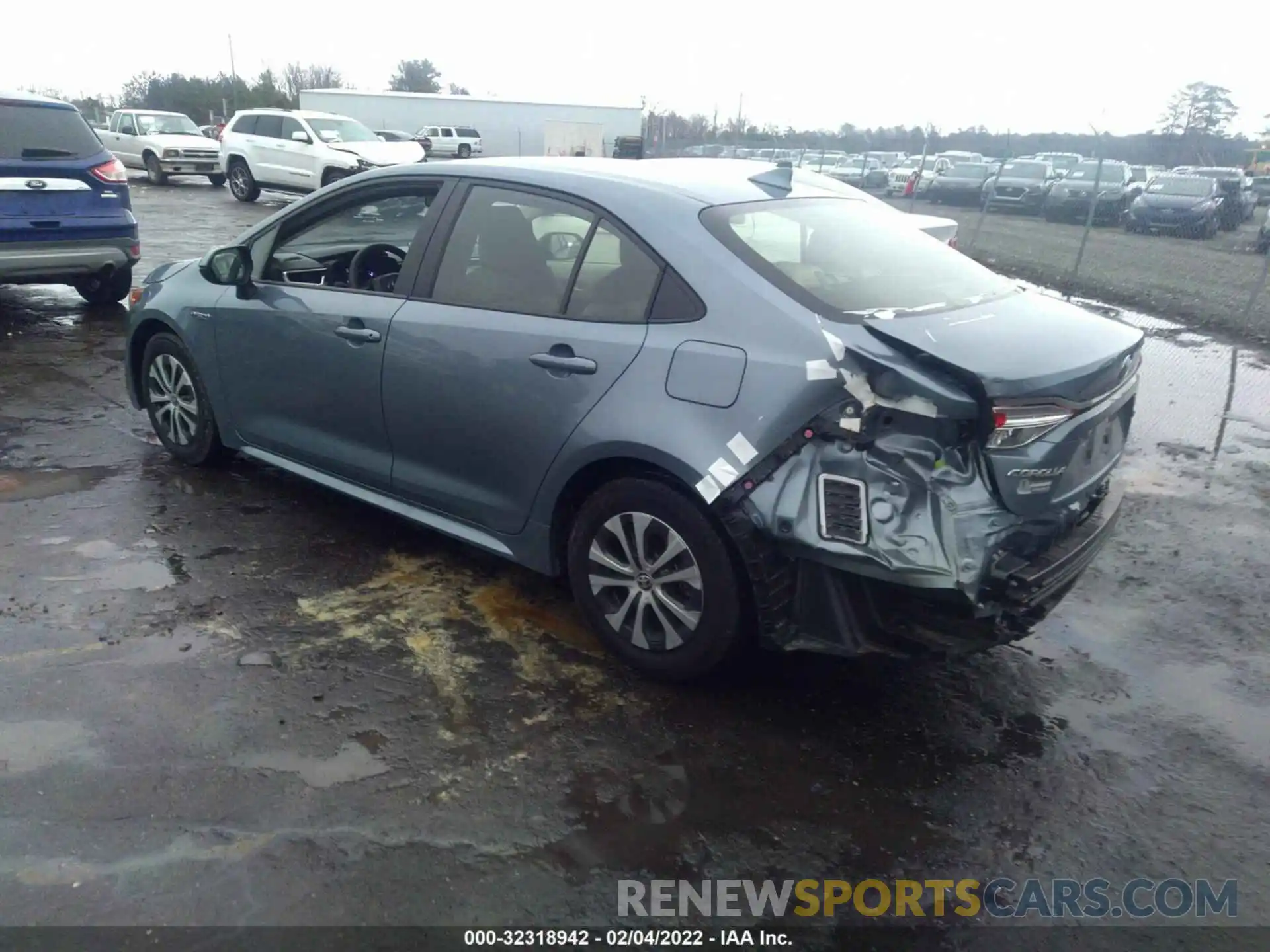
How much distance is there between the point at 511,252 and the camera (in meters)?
3.87

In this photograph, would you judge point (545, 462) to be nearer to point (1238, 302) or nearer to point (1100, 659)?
point (1100, 659)

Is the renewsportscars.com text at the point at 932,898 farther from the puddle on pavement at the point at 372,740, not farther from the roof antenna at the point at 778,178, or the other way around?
the roof antenna at the point at 778,178

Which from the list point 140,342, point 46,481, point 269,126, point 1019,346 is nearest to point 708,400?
point 1019,346

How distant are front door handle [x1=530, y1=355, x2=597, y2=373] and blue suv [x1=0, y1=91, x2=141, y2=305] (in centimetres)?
644

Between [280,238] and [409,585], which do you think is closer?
[409,585]

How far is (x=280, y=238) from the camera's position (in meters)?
4.75

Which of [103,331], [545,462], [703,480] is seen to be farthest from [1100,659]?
[103,331]

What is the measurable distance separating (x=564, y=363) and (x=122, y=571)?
7.30 feet

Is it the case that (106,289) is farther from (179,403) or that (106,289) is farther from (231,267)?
(231,267)

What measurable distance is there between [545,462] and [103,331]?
6.86m

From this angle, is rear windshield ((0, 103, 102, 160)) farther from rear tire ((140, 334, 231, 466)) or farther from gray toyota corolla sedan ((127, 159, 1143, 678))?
gray toyota corolla sedan ((127, 159, 1143, 678))

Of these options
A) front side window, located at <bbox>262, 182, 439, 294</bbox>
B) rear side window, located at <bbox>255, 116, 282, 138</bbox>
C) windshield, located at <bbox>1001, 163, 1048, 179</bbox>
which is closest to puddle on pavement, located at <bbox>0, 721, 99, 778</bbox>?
front side window, located at <bbox>262, 182, 439, 294</bbox>

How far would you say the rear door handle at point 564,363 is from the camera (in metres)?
3.47

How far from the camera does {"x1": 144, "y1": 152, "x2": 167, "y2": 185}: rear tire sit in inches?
1024
